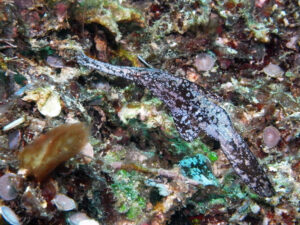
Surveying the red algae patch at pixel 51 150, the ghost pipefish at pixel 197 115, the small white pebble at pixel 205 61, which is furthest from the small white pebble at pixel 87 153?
the small white pebble at pixel 205 61

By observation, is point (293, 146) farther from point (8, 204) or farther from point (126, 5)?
point (8, 204)

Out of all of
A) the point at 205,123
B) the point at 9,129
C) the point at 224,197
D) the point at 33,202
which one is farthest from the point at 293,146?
the point at 9,129

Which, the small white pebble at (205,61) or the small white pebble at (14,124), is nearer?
the small white pebble at (14,124)

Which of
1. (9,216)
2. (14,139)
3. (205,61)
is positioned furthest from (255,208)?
(14,139)

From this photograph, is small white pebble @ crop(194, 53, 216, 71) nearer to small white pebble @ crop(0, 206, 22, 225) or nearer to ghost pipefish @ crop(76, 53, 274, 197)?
ghost pipefish @ crop(76, 53, 274, 197)

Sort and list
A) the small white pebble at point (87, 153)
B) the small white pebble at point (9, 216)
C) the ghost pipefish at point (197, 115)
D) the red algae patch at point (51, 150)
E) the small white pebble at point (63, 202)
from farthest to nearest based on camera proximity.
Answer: the ghost pipefish at point (197, 115) < the small white pebble at point (87, 153) < the small white pebble at point (63, 202) < the red algae patch at point (51, 150) < the small white pebble at point (9, 216)

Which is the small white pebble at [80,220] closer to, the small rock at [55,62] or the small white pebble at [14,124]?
the small white pebble at [14,124]

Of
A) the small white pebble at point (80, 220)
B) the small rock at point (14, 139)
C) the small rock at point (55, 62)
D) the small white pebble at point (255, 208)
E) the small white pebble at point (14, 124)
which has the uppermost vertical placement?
the small rock at point (55, 62)
